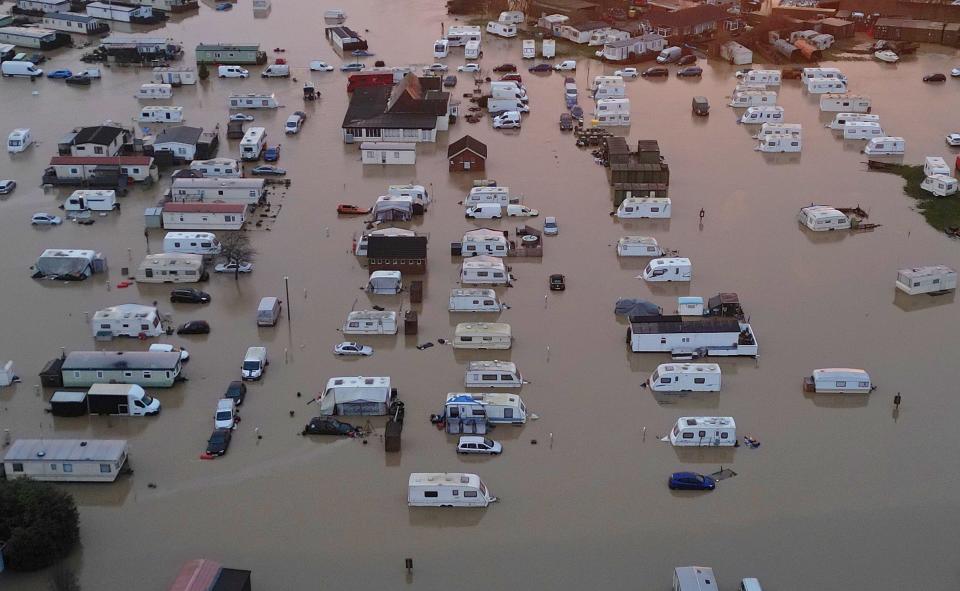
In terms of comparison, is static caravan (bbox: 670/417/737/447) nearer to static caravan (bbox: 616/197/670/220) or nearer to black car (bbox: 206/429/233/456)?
black car (bbox: 206/429/233/456)

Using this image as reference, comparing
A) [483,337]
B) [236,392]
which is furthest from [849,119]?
[236,392]

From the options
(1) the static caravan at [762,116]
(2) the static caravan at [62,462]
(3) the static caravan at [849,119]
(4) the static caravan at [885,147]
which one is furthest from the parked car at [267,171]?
(3) the static caravan at [849,119]

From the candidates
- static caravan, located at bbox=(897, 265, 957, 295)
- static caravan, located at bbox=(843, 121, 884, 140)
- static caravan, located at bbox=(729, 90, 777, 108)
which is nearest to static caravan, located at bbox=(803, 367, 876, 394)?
static caravan, located at bbox=(897, 265, 957, 295)

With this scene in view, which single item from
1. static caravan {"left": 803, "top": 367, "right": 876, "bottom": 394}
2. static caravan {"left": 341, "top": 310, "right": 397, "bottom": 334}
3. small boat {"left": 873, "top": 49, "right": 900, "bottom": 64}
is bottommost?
static caravan {"left": 803, "top": 367, "right": 876, "bottom": 394}

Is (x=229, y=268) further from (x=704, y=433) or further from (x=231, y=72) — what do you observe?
(x=231, y=72)

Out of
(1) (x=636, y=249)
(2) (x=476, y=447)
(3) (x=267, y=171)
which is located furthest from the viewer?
(3) (x=267, y=171)

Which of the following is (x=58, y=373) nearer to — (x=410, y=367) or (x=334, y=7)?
(x=410, y=367)
